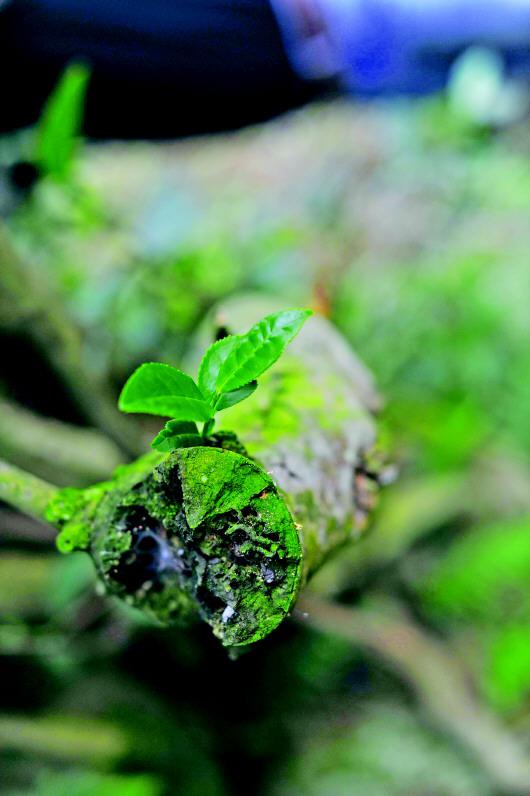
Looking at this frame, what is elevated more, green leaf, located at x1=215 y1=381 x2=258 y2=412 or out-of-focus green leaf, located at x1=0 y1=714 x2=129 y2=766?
green leaf, located at x1=215 y1=381 x2=258 y2=412

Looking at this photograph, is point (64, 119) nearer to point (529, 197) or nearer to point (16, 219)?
point (16, 219)

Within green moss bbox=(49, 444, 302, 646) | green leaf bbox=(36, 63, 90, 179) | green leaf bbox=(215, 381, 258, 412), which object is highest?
green leaf bbox=(36, 63, 90, 179)

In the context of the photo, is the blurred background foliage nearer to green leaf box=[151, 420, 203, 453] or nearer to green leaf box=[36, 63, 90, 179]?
green leaf box=[36, 63, 90, 179]

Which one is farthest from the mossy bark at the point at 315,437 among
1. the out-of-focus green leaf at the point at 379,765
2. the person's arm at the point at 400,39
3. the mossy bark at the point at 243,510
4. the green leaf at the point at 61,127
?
the person's arm at the point at 400,39

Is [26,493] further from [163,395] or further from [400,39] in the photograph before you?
[400,39]

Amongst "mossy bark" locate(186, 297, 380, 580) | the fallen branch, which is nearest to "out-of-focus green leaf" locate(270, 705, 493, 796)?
the fallen branch

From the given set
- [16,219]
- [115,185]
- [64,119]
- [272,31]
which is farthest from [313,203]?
[64,119]

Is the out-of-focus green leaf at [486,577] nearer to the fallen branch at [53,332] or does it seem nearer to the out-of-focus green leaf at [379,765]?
the out-of-focus green leaf at [379,765]

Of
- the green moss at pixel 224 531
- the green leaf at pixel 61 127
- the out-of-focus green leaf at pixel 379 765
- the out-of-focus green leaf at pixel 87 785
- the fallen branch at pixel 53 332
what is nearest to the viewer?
the green moss at pixel 224 531
